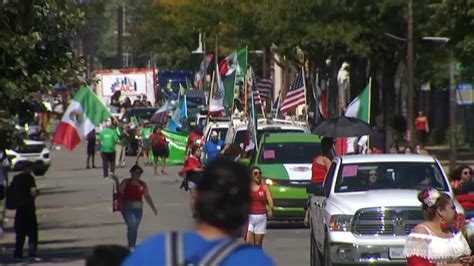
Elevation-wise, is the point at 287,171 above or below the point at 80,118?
below

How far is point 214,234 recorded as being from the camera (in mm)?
4609

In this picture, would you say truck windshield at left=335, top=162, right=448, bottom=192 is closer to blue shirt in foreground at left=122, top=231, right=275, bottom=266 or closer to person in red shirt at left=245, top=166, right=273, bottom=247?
person in red shirt at left=245, top=166, right=273, bottom=247

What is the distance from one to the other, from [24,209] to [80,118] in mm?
3657

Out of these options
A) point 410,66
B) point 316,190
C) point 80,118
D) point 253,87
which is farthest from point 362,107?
point 410,66

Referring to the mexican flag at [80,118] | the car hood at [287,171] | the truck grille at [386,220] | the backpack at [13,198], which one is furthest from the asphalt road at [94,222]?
the truck grille at [386,220]

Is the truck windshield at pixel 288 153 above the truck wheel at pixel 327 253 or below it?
above

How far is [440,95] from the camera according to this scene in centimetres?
6406

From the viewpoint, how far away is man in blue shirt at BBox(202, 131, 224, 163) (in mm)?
30453

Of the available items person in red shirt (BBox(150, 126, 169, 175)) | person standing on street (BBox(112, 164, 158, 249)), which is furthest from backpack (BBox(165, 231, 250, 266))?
person in red shirt (BBox(150, 126, 169, 175))

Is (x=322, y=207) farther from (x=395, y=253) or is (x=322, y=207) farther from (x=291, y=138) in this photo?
(x=291, y=138)

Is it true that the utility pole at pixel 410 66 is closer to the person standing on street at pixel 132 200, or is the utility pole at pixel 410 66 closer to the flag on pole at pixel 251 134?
the flag on pole at pixel 251 134

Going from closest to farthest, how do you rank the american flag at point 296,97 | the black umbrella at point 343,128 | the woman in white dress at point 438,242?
1. the woman in white dress at point 438,242
2. the black umbrella at point 343,128
3. the american flag at point 296,97

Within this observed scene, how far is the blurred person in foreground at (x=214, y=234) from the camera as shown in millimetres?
4570

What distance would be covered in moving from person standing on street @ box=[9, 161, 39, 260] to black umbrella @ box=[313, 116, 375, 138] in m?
6.31
